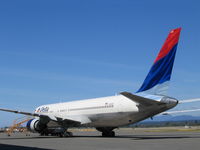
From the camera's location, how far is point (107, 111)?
91.9ft

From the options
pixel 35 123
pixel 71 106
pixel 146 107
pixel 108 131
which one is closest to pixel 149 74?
pixel 146 107

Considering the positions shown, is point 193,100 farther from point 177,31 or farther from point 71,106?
point 71,106

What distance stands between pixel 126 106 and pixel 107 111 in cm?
273

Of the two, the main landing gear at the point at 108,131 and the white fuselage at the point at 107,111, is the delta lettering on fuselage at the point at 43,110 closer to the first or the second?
the white fuselage at the point at 107,111

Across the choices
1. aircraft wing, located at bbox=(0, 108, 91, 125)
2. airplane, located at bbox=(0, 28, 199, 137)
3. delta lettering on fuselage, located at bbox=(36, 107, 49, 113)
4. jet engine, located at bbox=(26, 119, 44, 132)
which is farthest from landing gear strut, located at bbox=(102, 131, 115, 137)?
delta lettering on fuselage, located at bbox=(36, 107, 49, 113)

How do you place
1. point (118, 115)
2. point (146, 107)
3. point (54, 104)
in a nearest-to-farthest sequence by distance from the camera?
point (146, 107) < point (118, 115) < point (54, 104)

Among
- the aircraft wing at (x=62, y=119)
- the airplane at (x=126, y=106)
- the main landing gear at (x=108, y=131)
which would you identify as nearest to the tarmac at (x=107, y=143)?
the airplane at (x=126, y=106)

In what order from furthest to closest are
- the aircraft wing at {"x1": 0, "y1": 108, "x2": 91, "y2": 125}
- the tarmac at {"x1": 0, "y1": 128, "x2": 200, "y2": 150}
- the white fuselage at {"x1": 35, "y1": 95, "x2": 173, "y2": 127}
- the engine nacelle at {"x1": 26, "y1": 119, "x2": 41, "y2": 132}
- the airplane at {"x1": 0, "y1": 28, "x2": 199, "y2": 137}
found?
the engine nacelle at {"x1": 26, "y1": 119, "x2": 41, "y2": 132} < the aircraft wing at {"x1": 0, "y1": 108, "x2": 91, "y2": 125} < the white fuselage at {"x1": 35, "y1": 95, "x2": 173, "y2": 127} < the airplane at {"x1": 0, "y1": 28, "x2": 199, "y2": 137} < the tarmac at {"x1": 0, "y1": 128, "x2": 200, "y2": 150}

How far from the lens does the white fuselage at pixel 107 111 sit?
24.9 metres

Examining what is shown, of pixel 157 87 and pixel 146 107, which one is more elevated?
pixel 157 87

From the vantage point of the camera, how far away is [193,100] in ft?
74.2

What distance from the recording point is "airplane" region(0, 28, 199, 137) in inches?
934

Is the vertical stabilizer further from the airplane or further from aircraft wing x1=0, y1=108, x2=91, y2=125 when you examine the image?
aircraft wing x1=0, y1=108, x2=91, y2=125

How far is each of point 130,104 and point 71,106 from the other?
10.3m
